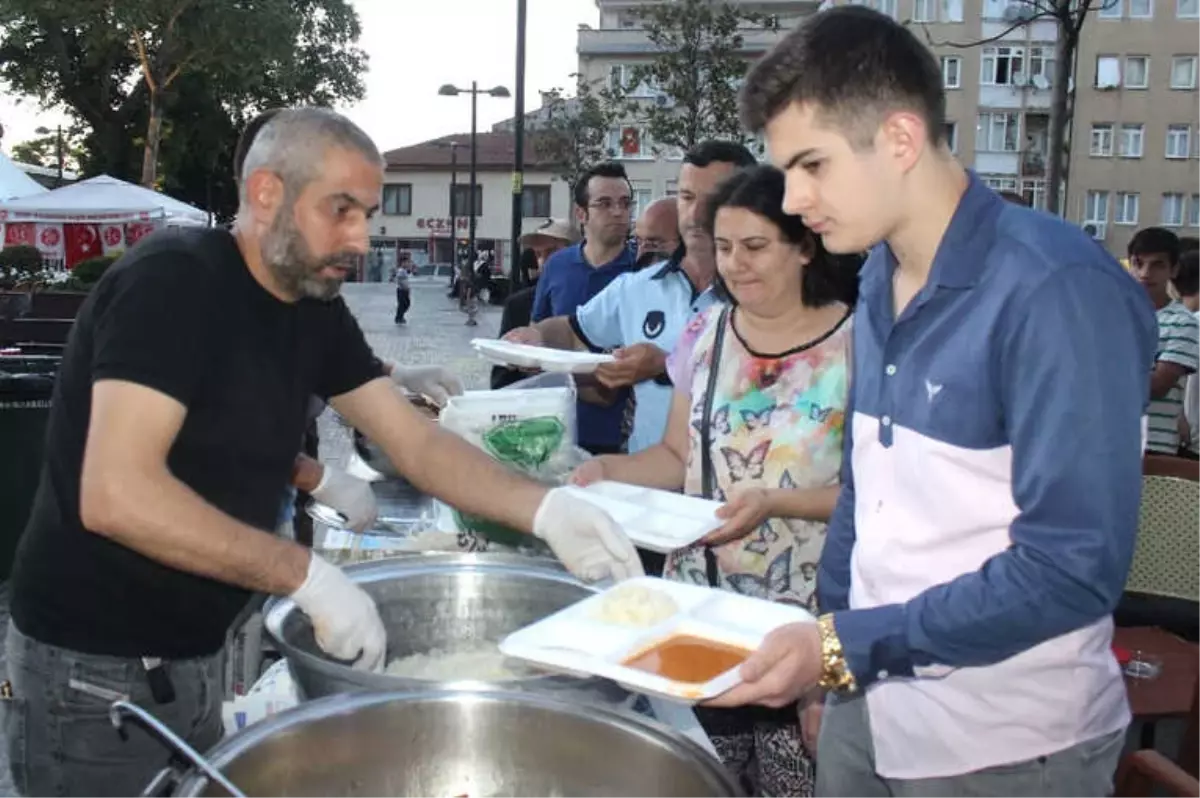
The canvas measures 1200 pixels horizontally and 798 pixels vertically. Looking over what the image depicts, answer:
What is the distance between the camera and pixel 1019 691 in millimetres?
1481

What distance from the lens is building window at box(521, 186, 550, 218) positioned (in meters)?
50.3

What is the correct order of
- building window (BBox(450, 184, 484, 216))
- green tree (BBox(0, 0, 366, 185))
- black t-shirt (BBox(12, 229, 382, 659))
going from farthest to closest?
building window (BBox(450, 184, 484, 216))
green tree (BBox(0, 0, 366, 185))
black t-shirt (BBox(12, 229, 382, 659))

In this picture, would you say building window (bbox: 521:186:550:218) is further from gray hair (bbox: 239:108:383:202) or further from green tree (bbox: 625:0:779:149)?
gray hair (bbox: 239:108:383:202)

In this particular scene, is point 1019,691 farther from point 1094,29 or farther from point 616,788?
point 1094,29

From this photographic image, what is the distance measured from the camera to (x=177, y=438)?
1.67 meters

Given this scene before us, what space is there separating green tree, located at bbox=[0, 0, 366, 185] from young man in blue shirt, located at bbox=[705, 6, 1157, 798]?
2393 cm

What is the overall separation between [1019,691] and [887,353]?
1.61ft

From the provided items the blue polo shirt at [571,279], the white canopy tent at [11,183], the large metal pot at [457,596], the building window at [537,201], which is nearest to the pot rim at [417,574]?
the large metal pot at [457,596]

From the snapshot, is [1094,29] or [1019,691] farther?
[1094,29]

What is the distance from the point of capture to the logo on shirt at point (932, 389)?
55.7 inches

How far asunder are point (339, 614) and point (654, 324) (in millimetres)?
2152

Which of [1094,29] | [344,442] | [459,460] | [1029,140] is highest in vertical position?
[1094,29]

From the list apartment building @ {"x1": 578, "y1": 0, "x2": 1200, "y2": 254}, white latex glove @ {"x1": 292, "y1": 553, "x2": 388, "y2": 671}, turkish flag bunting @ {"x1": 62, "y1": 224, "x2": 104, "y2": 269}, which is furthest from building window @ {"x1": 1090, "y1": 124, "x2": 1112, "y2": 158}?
white latex glove @ {"x1": 292, "y1": 553, "x2": 388, "y2": 671}

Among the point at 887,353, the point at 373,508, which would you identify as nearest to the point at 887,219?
the point at 887,353
